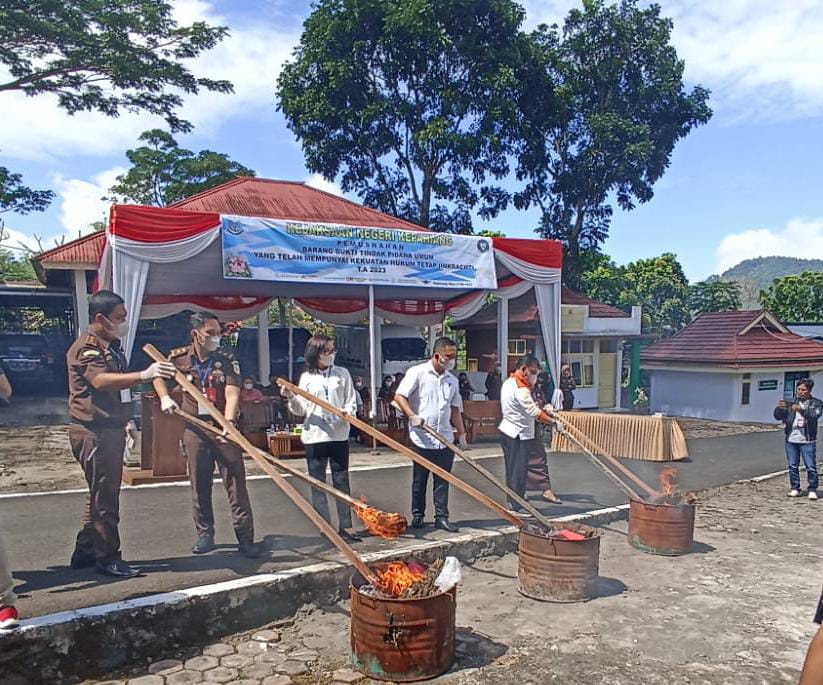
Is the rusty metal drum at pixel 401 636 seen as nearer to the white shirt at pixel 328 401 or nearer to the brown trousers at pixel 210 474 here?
the brown trousers at pixel 210 474

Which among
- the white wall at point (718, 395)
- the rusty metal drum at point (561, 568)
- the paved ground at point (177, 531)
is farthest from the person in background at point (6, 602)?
the white wall at point (718, 395)

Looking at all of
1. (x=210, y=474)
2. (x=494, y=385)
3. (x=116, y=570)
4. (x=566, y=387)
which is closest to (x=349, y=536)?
(x=210, y=474)

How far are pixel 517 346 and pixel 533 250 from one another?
7.77 m

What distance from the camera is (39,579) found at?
487cm

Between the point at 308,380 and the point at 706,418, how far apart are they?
17581 millimetres

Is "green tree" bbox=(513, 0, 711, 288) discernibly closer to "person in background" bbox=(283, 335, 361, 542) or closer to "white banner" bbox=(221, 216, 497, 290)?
"white banner" bbox=(221, 216, 497, 290)

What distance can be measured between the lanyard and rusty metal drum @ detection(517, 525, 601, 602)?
9.74 feet

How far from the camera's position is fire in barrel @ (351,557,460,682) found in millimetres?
3969

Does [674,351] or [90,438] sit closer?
[90,438]

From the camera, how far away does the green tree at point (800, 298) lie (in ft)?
105

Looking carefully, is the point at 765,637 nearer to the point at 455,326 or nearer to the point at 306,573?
the point at 306,573

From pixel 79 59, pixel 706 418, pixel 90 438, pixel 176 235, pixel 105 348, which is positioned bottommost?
pixel 706 418

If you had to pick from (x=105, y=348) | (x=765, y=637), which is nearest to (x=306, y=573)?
(x=105, y=348)

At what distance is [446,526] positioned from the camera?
659cm
